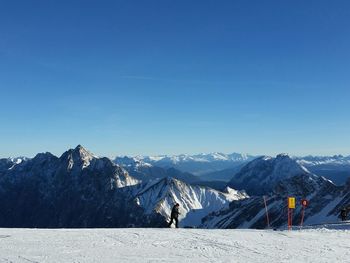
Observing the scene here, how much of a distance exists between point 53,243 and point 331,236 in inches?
752

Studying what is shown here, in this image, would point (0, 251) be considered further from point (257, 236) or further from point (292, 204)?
point (292, 204)

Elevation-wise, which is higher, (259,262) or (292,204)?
(292,204)

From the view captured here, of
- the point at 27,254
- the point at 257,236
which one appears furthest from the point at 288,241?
the point at 27,254

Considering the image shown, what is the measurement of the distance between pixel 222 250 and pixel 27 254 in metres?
9.80

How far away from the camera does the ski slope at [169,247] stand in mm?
21234

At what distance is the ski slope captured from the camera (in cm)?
2123

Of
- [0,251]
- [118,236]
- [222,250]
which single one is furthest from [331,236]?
[0,251]

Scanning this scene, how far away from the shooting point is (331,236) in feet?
104

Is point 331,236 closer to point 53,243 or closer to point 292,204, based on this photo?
point 292,204

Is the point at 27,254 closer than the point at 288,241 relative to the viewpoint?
Yes

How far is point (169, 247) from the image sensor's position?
24.2 meters

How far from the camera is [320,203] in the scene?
198m

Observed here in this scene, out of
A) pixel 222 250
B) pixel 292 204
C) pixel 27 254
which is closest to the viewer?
pixel 27 254

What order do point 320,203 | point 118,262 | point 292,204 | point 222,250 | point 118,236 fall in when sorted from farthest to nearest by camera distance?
point 320,203 → point 292,204 → point 118,236 → point 222,250 → point 118,262
